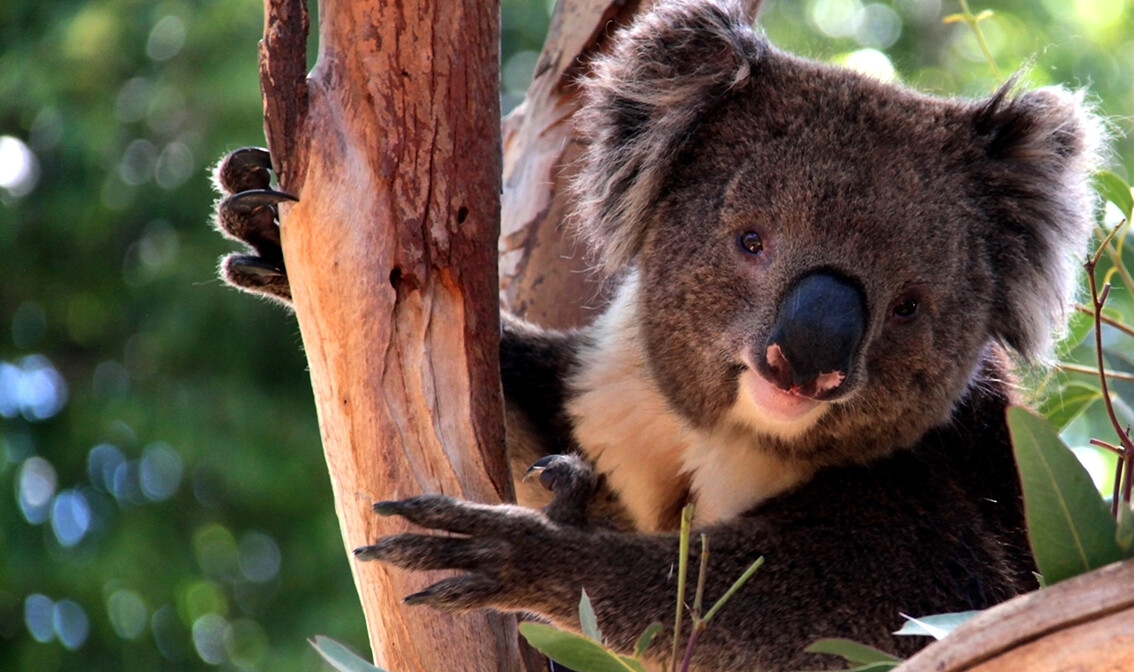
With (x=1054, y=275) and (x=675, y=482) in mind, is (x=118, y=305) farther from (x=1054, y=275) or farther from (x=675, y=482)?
(x=1054, y=275)

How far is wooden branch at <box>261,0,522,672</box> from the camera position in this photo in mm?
2143

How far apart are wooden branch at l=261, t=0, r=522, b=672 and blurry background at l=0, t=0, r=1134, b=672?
4.08m

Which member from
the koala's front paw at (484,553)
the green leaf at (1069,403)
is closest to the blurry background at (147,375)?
the green leaf at (1069,403)

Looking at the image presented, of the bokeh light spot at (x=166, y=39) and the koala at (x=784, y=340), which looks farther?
the bokeh light spot at (x=166, y=39)

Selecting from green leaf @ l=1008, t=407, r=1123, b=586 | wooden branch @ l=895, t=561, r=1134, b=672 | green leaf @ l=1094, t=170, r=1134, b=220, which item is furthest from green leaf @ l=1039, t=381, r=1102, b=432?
wooden branch @ l=895, t=561, r=1134, b=672

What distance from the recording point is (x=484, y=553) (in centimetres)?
205

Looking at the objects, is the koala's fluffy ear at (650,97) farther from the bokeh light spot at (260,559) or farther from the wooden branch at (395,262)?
the bokeh light spot at (260,559)

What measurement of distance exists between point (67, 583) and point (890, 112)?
211 inches

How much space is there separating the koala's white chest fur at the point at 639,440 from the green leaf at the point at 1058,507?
1.06 meters

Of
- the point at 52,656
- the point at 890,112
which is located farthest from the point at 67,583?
the point at 890,112

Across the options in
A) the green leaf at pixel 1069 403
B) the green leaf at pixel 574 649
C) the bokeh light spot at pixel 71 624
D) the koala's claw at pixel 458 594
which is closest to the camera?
the green leaf at pixel 574 649

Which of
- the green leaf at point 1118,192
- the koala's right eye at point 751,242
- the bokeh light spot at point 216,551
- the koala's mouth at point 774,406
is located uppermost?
the green leaf at point 1118,192

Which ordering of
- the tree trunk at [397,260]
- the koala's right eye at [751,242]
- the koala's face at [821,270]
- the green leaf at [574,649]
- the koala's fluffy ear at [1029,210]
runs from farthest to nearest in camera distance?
the koala's fluffy ear at [1029,210] < the koala's right eye at [751,242] < the koala's face at [821,270] < the tree trunk at [397,260] < the green leaf at [574,649]

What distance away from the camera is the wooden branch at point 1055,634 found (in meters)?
1.34
